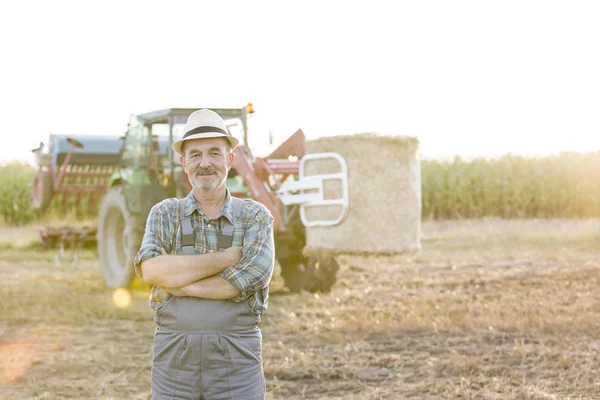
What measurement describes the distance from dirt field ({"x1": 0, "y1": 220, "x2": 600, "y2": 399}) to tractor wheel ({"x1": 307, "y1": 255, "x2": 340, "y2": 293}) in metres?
0.19

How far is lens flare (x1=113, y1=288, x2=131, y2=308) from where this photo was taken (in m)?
8.81

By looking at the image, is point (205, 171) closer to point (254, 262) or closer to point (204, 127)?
point (204, 127)

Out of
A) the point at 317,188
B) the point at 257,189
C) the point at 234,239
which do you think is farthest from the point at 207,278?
the point at 257,189

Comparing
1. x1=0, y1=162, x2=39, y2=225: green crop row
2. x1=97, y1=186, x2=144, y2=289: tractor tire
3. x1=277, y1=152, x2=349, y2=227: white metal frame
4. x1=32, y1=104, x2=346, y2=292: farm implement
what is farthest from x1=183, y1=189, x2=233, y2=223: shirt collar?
x1=0, y1=162, x2=39, y2=225: green crop row

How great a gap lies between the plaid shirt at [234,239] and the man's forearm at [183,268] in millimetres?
40

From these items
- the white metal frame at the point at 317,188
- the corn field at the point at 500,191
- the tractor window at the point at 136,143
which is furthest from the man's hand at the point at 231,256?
the corn field at the point at 500,191

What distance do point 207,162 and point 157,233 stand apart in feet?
1.02

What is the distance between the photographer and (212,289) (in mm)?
2822

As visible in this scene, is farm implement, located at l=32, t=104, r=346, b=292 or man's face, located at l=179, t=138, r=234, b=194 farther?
farm implement, located at l=32, t=104, r=346, b=292

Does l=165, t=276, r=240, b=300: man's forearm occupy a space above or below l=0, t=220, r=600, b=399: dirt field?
above

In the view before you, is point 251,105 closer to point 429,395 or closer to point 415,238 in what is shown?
point 415,238

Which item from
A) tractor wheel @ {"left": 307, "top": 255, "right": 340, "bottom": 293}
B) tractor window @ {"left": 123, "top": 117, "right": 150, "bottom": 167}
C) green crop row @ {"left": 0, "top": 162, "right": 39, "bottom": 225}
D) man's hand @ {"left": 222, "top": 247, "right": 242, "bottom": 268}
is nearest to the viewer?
man's hand @ {"left": 222, "top": 247, "right": 242, "bottom": 268}

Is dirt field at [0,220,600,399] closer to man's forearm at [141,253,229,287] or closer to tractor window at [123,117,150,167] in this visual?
tractor window at [123,117,150,167]

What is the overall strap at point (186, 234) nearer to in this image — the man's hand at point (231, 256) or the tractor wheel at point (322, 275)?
the man's hand at point (231, 256)
